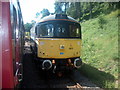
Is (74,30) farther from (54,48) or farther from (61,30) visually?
(54,48)

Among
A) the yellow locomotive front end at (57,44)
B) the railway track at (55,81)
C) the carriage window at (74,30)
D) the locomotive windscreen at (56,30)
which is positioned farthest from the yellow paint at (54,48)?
the railway track at (55,81)

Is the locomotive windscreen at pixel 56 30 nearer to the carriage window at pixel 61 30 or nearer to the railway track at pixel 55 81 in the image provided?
the carriage window at pixel 61 30

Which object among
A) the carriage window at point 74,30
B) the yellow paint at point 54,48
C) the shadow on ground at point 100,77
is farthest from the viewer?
the carriage window at point 74,30

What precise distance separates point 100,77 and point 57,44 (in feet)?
8.40

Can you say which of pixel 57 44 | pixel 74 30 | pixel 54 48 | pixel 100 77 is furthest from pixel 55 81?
pixel 74 30

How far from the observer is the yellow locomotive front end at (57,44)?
22.7 feet

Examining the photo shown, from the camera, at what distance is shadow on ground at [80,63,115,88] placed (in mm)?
6134

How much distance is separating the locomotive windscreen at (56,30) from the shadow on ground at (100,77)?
218 cm

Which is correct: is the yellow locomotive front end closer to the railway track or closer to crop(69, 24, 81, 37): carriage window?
crop(69, 24, 81, 37): carriage window

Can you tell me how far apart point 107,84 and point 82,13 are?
2889 cm

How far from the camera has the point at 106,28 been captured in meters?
14.7

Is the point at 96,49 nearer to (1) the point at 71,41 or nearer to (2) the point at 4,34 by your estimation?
(1) the point at 71,41

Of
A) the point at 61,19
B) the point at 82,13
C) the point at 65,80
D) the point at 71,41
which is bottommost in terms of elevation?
the point at 65,80

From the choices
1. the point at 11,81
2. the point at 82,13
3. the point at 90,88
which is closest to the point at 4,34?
the point at 11,81
